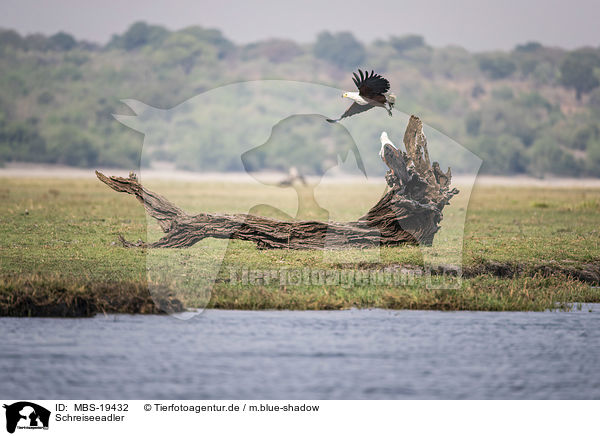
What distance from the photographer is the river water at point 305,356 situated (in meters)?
12.4

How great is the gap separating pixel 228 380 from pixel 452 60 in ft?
492

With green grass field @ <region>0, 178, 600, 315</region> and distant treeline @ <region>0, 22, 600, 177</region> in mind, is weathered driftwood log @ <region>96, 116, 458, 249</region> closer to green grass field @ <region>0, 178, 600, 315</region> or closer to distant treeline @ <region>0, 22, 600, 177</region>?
green grass field @ <region>0, 178, 600, 315</region>

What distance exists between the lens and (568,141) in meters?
121

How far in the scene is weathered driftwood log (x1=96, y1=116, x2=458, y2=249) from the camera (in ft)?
70.9

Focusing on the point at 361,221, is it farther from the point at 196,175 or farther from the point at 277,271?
the point at 196,175

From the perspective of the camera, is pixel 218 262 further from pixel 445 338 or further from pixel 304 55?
pixel 304 55

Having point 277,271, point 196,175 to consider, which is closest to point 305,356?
point 277,271

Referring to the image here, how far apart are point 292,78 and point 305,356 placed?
458 ft

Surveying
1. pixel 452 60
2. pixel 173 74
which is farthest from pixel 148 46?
pixel 452 60
